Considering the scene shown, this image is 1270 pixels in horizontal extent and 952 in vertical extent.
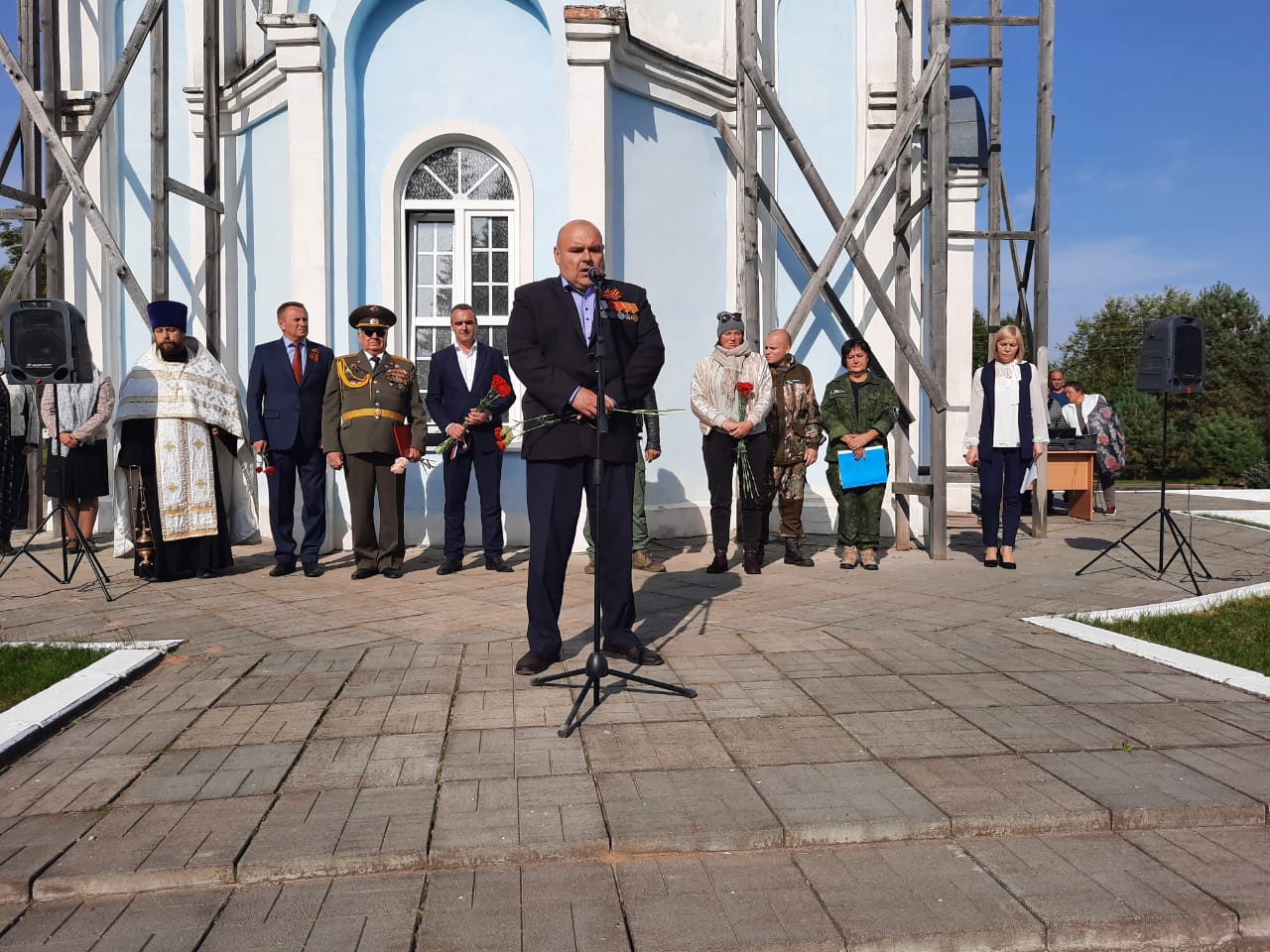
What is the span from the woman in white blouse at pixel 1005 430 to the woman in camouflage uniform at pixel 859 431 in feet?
2.34

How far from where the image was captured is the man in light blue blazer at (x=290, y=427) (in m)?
7.91

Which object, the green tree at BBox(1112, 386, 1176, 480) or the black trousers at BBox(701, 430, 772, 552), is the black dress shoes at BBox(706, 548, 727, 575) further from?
the green tree at BBox(1112, 386, 1176, 480)

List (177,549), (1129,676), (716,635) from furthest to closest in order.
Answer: (177,549) → (716,635) → (1129,676)

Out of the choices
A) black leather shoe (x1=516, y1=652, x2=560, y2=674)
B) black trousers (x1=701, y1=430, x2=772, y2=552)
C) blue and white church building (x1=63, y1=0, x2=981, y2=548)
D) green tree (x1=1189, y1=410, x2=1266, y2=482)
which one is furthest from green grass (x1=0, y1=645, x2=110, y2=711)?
green tree (x1=1189, y1=410, x2=1266, y2=482)

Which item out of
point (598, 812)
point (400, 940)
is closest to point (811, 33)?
point (598, 812)

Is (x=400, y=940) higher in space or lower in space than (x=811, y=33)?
lower

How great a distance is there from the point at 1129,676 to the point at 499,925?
354 cm

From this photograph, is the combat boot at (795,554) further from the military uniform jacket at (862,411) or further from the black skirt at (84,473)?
the black skirt at (84,473)

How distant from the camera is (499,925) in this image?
8.03ft

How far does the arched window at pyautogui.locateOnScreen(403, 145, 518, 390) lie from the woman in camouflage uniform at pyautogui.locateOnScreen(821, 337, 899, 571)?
3.26 metres

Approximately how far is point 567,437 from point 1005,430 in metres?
4.79

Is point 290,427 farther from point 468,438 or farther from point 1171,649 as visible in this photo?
point 1171,649

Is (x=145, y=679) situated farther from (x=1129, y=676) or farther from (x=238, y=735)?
(x=1129, y=676)

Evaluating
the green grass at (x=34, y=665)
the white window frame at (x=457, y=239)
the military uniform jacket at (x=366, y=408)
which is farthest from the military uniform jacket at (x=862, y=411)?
the green grass at (x=34, y=665)
